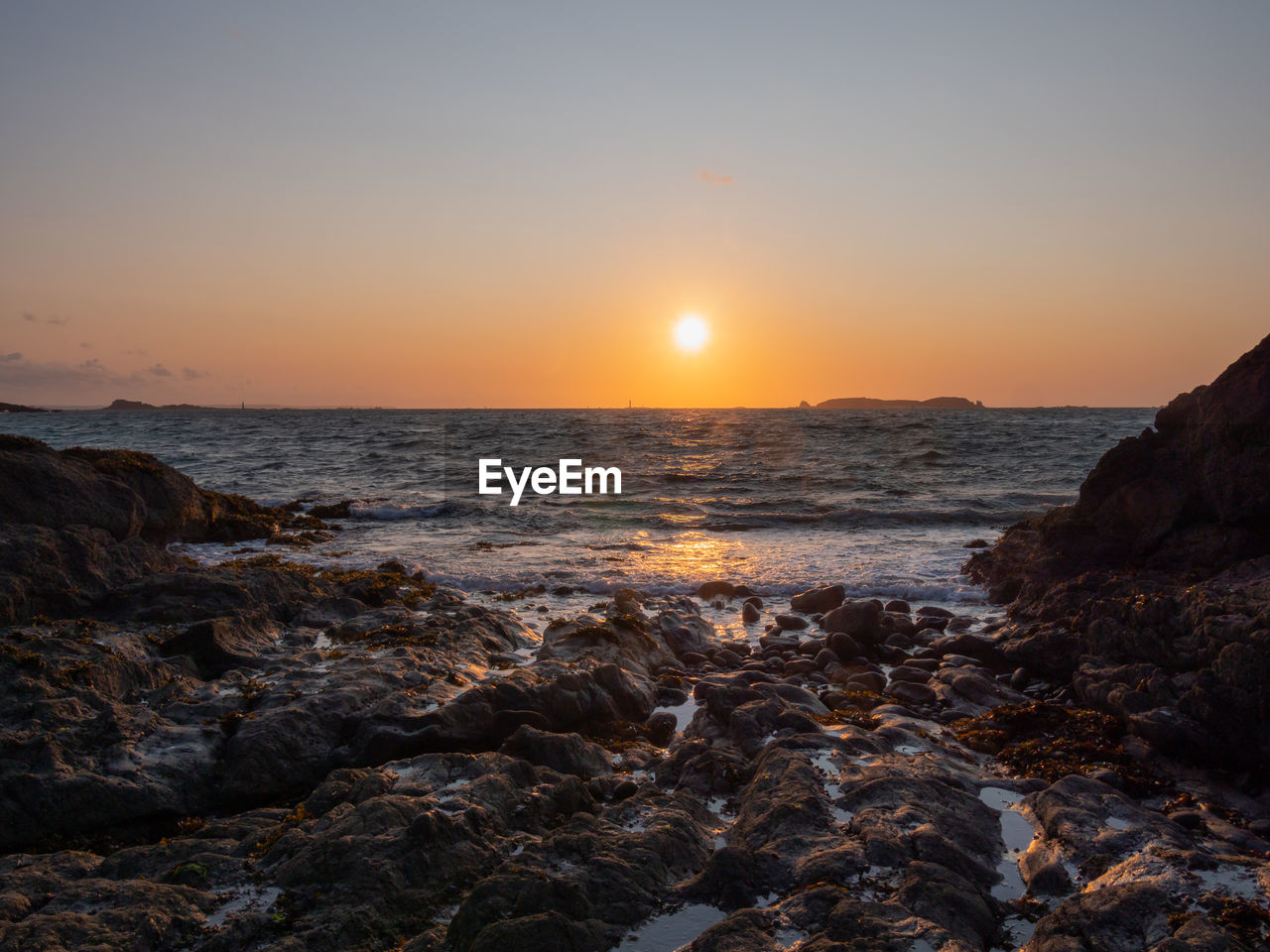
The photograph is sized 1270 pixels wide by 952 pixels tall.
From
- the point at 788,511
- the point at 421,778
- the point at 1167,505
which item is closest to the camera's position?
the point at 421,778

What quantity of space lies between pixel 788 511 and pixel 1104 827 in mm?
18941

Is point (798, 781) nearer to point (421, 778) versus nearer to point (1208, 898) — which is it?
point (1208, 898)

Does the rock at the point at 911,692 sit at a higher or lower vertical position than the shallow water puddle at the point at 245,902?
lower

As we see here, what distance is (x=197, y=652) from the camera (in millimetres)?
7262

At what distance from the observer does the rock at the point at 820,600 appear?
38.4ft

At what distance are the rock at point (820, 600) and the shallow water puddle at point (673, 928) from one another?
8.12 m

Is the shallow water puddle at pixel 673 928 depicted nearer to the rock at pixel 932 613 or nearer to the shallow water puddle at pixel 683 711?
the shallow water puddle at pixel 683 711

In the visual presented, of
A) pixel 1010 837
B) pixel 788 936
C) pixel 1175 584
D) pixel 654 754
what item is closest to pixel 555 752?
pixel 654 754

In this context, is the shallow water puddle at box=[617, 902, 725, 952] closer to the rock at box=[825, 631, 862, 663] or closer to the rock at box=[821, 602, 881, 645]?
the rock at box=[825, 631, 862, 663]

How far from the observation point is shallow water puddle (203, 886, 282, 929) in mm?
3615

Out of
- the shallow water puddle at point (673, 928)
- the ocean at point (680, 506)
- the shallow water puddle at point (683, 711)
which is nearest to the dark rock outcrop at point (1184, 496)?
the ocean at point (680, 506)

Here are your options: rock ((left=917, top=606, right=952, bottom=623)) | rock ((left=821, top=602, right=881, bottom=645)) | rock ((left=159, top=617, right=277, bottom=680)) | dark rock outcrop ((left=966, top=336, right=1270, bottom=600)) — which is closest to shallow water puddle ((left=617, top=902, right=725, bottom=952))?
rock ((left=159, top=617, right=277, bottom=680))

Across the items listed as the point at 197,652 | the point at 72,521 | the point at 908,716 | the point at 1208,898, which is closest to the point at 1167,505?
the point at 908,716

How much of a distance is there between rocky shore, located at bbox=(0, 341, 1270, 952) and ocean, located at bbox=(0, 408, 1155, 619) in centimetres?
370
